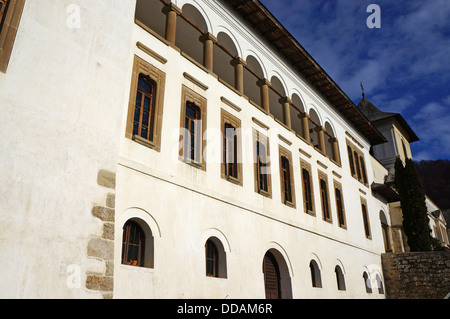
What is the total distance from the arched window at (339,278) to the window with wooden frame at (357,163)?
600 cm

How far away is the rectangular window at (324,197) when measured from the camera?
16.1m

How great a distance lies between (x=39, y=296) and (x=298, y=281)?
916cm

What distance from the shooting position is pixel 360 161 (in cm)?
2219

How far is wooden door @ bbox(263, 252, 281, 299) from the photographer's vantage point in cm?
1176

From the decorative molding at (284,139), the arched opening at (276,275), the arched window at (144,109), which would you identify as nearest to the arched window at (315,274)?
the arched opening at (276,275)

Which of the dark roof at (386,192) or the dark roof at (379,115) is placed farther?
the dark roof at (379,115)

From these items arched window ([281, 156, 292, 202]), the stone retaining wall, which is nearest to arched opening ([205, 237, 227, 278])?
arched window ([281, 156, 292, 202])

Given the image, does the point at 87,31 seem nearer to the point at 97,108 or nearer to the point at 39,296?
the point at 97,108

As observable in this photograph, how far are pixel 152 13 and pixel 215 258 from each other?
7.97 metres

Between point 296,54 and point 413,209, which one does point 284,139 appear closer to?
point 296,54

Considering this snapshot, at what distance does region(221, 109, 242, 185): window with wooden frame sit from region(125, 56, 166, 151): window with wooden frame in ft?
8.31

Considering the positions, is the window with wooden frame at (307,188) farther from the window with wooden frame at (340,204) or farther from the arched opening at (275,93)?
the arched opening at (275,93)

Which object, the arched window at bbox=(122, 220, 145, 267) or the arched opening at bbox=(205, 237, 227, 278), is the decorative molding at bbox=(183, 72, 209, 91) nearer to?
the arched opening at bbox=(205, 237, 227, 278)

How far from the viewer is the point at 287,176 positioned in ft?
46.8
